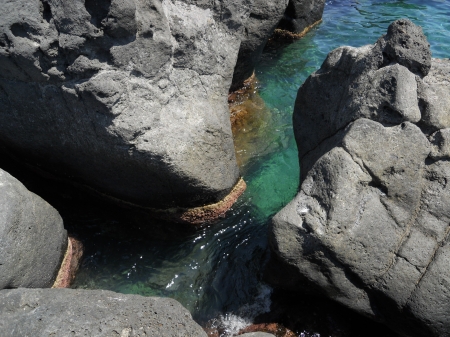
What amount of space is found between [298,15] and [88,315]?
25.8 ft

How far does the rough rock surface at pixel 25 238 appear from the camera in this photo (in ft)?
11.4

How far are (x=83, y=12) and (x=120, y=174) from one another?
153 centimetres

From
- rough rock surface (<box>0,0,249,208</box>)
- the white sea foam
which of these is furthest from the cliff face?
the white sea foam

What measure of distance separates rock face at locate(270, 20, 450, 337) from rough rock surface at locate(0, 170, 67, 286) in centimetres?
206

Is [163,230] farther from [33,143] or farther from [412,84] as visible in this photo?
[412,84]

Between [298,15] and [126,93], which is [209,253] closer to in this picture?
[126,93]

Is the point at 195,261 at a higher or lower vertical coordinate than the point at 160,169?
lower

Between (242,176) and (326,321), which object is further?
(242,176)

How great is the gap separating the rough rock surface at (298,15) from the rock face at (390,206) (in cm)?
607

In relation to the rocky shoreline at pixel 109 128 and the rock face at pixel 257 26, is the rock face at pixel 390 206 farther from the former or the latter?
the rock face at pixel 257 26

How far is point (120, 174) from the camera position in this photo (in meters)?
4.26

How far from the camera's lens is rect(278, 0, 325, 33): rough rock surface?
29.2 feet

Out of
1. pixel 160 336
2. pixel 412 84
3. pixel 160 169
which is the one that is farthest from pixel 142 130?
pixel 412 84

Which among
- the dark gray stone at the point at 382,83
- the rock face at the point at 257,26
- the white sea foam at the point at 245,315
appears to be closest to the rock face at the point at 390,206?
the dark gray stone at the point at 382,83
